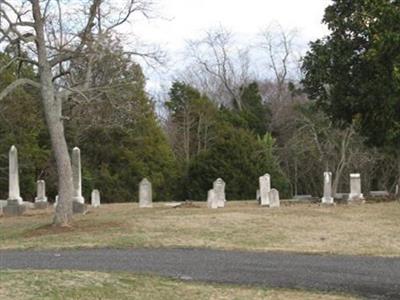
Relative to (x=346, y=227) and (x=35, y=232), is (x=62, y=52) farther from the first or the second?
(x=346, y=227)

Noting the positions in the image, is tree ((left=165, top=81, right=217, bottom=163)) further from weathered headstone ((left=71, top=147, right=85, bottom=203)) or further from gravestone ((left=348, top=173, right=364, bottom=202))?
weathered headstone ((left=71, top=147, right=85, bottom=203))

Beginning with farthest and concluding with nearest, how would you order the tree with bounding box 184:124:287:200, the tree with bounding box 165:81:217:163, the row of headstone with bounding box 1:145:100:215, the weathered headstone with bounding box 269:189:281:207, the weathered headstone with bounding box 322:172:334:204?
the tree with bounding box 165:81:217:163, the tree with bounding box 184:124:287:200, the weathered headstone with bounding box 322:172:334:204, the row of headstone with bounding box 1:145:100:215, the weathered headstone with bounding box 269:189:281:207

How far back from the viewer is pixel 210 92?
7075cm

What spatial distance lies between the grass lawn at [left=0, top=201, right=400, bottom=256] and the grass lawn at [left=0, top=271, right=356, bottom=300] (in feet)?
15.1

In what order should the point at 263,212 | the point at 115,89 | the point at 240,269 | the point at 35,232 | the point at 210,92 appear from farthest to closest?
the point at 210,92, the point at 263,212, the point at 115,89, the point at 35,232, the point at 240,269

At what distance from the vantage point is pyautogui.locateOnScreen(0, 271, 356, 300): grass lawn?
8.79m

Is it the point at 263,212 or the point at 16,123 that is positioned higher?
the point at 16,123

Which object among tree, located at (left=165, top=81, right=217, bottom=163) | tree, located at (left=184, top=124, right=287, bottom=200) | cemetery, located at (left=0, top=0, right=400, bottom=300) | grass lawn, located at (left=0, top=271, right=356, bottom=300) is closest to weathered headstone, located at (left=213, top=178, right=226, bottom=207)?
cemetery, located at (left=0, top=0, right=400, bottom=300)

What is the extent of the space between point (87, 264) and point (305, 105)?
136ft

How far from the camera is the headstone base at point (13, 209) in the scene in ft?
87.3

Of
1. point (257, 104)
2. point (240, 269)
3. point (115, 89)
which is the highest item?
point (257, 104)

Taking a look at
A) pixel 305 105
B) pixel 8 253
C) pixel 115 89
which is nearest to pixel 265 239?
pixel 8 253

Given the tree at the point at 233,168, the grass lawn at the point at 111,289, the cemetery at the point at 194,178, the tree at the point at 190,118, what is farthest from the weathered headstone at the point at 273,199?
the tree at the point at 190,118

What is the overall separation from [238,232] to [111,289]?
26.6ft
